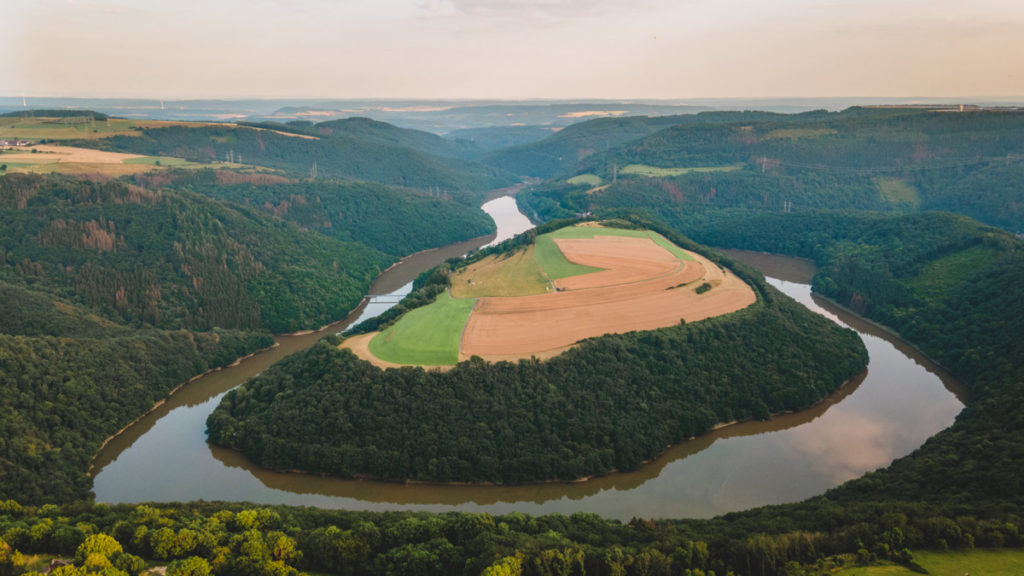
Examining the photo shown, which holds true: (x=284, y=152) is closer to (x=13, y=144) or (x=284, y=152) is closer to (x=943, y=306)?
(x=13, y=144)

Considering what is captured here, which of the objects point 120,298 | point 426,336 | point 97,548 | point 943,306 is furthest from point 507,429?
point 943,306

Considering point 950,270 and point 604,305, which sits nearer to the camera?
point 604,305

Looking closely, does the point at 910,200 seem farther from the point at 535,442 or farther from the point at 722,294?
the point at 535,442

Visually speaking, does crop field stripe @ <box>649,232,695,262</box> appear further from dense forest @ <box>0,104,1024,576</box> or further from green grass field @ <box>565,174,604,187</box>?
green grass field @ <box>565,174,604,187</box>

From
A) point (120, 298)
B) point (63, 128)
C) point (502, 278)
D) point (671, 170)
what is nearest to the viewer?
point (120, 298)

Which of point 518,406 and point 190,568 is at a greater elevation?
point 190,568

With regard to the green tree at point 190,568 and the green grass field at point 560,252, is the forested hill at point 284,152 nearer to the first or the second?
the green grass field at point 560,252
